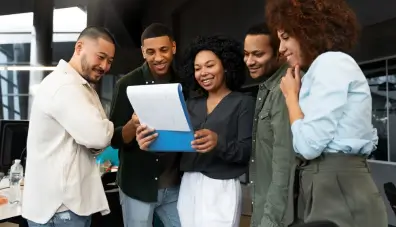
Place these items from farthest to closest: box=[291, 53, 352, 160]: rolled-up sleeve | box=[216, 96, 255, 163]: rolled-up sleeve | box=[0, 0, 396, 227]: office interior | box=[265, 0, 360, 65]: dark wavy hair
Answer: box=[0, 0, 396, 227]: office interior → box=[216, 96, 255, 163]: rolled-up sleeve → box=[265, 0, 360, 65]: dark wavy hair → box=[291, 53, 352, 160]: rolled-up sleeve

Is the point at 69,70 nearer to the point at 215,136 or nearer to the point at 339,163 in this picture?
the point at 215,136

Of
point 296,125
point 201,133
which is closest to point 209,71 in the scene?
point 201,133

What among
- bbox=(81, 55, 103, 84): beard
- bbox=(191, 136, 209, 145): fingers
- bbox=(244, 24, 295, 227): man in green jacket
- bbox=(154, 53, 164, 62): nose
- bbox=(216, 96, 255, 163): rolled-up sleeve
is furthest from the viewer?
bbox=(154, 53, 164, 62): nose

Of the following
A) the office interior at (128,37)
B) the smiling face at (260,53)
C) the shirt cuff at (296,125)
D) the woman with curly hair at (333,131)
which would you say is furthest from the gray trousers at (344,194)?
the office interior at (128,37)

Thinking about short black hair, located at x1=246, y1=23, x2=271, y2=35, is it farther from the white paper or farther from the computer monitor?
the computer monitor

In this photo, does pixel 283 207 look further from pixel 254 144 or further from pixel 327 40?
pixel 327 40

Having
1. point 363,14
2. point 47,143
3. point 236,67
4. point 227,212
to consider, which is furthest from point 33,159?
point 363,14

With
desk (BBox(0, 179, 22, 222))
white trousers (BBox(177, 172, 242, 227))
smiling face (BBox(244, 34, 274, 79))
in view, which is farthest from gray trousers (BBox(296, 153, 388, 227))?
desk (BBox(0, 179, 22, 222))

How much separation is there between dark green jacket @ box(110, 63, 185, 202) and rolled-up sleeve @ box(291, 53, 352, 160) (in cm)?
101

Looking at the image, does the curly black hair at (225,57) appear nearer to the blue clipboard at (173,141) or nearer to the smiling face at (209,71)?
the smiling face at (209,71)

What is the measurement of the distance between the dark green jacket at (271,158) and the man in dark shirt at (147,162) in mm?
573

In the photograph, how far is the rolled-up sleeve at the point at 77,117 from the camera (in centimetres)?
164

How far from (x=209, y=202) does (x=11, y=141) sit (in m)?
1.89

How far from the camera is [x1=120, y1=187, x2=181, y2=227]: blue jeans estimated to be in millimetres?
2080
